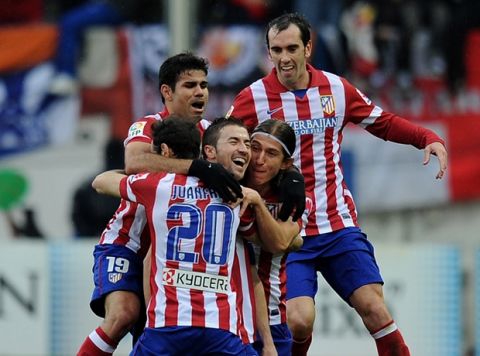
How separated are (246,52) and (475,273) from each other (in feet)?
12.2

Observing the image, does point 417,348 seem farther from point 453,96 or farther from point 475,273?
point 453,96

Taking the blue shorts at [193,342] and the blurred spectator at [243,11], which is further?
the blurred spectator at [243,11]

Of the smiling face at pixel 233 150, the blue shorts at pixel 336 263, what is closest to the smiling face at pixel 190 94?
the smiling face at pixel 233 150

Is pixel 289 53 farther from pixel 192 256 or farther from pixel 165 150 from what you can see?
pixel 192 256

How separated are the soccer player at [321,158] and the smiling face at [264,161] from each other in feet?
3.14

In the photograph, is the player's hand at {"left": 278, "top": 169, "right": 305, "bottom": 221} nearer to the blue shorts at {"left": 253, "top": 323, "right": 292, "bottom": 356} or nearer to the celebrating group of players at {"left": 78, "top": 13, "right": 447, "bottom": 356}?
the celebrating group of players at {"left": 78, "top": 13, "right": 447, "bottom": 356}

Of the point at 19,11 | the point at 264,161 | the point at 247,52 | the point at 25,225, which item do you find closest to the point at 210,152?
the point at 264,161

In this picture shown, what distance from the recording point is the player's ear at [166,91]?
7846 millimetres

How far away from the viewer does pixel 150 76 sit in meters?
15.4

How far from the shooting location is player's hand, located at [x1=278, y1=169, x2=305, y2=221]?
707 cm

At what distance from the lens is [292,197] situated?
707cm

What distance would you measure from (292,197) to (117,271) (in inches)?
51.3

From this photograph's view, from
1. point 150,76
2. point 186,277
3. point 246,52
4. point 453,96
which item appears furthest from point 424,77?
point 186,277

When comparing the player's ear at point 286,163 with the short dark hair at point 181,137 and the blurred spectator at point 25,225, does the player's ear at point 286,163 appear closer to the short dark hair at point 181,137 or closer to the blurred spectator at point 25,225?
the short dark hair at point 181,137
